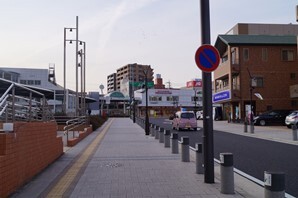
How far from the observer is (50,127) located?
471 inches

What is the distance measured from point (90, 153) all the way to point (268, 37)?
3939cm

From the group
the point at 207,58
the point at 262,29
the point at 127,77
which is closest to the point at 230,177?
the point at 207,58

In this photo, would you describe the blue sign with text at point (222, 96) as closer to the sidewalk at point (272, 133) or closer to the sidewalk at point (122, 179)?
the sidewalk at point (272, 133)

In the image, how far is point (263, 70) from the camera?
47688mm

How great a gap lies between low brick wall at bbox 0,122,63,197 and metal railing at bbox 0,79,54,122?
1.29 ft

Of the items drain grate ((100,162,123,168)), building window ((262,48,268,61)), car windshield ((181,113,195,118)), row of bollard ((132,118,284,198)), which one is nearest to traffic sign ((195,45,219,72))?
row of bollard ((132,118,284,198))

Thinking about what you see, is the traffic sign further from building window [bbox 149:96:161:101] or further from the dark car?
building window [bbox 149:96:161:101]

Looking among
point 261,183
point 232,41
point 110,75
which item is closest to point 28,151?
point 261,183

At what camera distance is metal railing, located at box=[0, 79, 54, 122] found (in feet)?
27.9

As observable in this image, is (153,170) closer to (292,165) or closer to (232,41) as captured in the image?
(292,165)

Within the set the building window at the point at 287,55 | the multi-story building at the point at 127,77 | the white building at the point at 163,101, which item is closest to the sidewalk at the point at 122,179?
the building window at the point at 287,55

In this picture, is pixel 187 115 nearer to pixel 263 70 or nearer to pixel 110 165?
pixel 263 70

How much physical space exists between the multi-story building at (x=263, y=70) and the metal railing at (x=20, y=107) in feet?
122

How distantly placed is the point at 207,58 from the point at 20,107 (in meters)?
5.11
